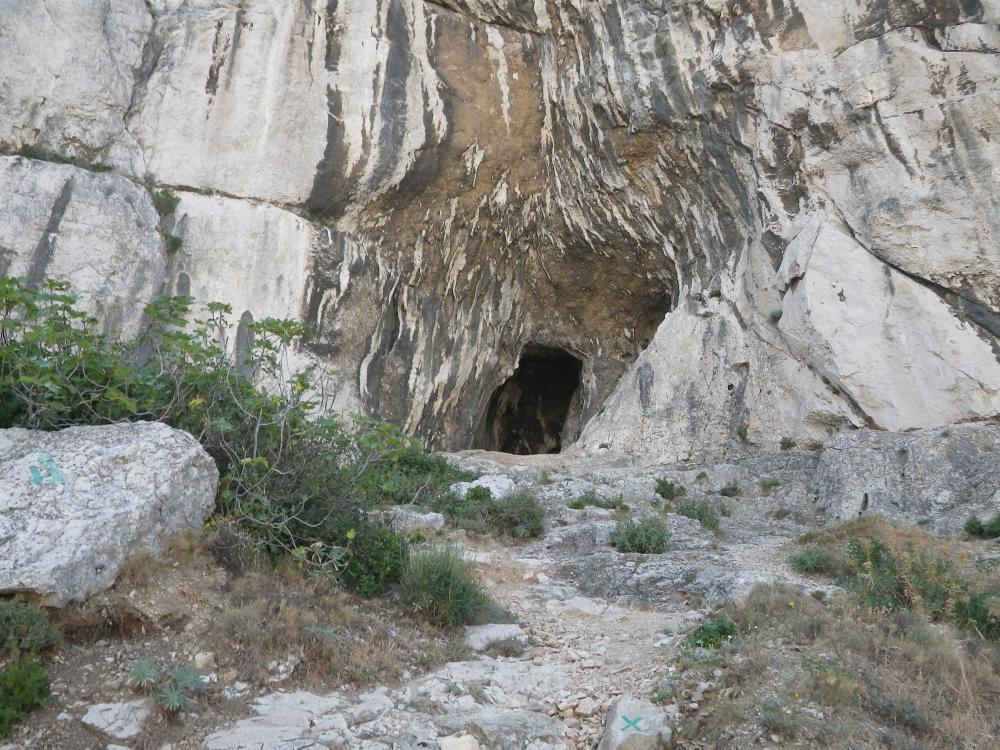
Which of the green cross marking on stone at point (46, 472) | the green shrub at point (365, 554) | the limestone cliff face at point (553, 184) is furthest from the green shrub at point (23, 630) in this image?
the limestone cliff face at point (553, 184)

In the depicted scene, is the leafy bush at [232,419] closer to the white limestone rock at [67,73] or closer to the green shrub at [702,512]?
the green shrub at [702,512]

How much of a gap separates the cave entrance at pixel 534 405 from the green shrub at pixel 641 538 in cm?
1407

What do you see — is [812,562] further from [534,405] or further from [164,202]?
[534,405]

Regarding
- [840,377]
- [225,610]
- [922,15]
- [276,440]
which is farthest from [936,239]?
[225,610]

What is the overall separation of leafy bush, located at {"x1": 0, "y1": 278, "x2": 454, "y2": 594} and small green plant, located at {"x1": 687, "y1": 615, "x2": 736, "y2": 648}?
2.31 m

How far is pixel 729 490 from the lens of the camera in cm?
1330

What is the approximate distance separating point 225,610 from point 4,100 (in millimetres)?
13751

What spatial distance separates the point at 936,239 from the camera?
13.6 meters

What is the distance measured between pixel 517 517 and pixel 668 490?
3.36 metres

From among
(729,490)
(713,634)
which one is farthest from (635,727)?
(729,490)

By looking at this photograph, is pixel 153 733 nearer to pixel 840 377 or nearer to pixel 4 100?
pixel 840 377

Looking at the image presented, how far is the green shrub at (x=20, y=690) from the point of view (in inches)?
159

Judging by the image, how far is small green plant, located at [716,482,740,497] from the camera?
13242 mm

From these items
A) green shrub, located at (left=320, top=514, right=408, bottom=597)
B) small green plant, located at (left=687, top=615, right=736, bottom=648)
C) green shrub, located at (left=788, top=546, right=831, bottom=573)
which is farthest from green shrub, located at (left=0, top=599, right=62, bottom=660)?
green shrub, located at (left=788, top=546, right=831, bottom=573)
